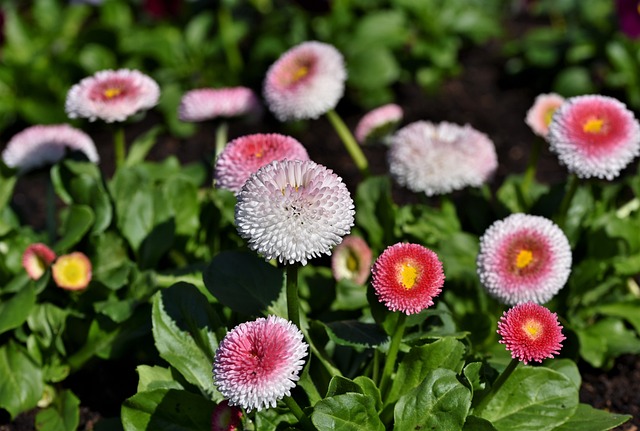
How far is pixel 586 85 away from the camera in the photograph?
491 cm

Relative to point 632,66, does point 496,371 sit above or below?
above

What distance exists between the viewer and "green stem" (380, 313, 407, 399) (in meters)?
2.26

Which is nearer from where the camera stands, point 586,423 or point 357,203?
point 586,423

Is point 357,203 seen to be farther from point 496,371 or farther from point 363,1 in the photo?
point 363,1

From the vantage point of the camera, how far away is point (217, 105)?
3258 mm

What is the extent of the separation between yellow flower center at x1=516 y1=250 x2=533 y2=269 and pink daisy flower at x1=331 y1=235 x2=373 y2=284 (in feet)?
2.19

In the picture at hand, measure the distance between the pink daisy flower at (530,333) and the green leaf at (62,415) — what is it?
1.49 meters

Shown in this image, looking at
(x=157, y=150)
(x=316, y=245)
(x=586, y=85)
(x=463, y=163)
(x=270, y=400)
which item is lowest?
(x=157, y=150)

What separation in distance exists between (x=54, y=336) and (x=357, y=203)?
1.22 meters

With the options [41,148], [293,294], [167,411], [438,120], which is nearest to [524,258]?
[293,294]

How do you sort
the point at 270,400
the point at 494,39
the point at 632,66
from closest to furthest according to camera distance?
the point at 270,400
the point at 632,66
the point at 494,39

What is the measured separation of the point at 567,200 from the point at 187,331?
1.39 m

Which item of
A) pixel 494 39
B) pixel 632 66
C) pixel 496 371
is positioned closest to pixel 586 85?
pixel 632 66

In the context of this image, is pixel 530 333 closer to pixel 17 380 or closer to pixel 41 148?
pixel 17 380
